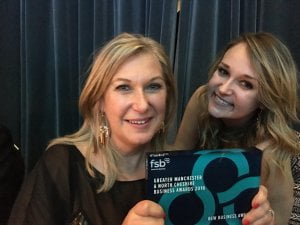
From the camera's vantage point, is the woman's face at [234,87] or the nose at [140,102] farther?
the woman's face at [234,87]

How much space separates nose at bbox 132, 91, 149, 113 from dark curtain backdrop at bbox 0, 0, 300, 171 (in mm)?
601

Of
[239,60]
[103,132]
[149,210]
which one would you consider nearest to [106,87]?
[103,132]

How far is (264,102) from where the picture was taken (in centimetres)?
136

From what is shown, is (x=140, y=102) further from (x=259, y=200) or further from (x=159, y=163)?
(x=259, y=200)

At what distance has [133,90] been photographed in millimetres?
1112

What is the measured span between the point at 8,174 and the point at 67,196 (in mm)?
310

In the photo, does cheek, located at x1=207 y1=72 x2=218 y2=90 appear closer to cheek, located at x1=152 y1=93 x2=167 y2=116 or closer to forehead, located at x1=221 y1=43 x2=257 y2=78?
forehead, located at x1=221 y1=43 x2=257 y2=78

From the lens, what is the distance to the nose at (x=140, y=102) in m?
1.08

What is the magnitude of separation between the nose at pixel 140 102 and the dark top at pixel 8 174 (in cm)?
53

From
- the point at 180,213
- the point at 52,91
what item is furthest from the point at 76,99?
the point at 180,213

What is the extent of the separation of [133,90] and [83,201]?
14.7 inches

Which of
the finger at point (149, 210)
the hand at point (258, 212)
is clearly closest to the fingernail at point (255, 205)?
the hand at point (258, 212)

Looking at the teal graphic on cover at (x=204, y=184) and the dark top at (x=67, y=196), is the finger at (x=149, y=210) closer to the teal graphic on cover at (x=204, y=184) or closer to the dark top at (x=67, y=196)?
the teal graphic on cover at (x=204, y=184)

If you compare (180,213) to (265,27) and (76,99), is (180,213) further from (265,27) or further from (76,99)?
(265,27)
